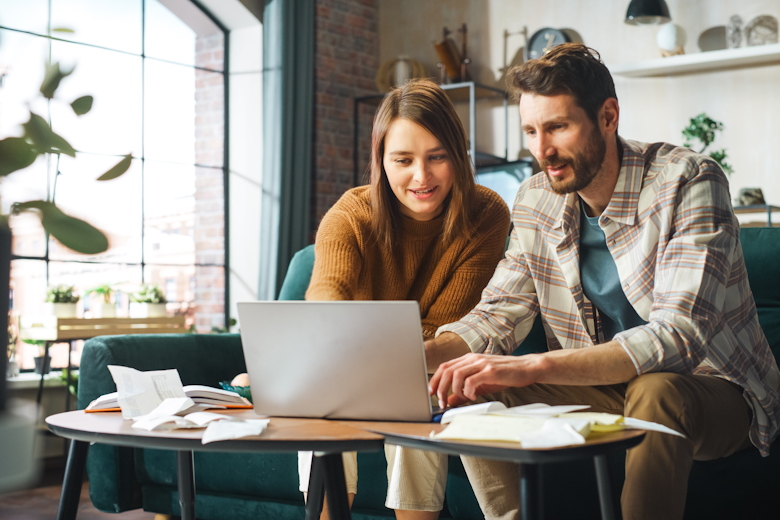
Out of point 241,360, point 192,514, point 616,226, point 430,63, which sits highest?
point 430,63

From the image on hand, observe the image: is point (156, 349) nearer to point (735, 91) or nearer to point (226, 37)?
point (226, 37)

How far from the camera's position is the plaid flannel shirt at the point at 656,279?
147 centimetres

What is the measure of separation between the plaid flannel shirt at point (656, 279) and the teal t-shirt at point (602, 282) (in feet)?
0.07

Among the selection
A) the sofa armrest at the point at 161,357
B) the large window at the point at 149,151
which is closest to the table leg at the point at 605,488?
the sofa armrest at the point at 161,357

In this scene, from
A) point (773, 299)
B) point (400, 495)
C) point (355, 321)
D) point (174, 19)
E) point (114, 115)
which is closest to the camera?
point (355, 321)

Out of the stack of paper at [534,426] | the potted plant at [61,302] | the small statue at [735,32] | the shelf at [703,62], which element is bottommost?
the stack of paper at [534,426]

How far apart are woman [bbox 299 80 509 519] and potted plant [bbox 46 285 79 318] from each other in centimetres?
211

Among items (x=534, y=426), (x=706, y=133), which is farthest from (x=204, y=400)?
(x=706, y=133)

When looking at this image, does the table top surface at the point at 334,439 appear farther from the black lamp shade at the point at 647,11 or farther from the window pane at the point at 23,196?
the black lamp shade at the point at 647,11

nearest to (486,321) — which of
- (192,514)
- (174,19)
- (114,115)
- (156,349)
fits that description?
(192,514)

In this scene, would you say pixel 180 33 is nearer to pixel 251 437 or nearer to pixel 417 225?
pixel 417 225

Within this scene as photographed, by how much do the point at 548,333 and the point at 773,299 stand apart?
24.0 inches

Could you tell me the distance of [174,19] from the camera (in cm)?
485

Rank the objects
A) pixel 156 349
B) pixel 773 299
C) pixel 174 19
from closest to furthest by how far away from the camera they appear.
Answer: pixel 773 299 < pixel 156 349 < pixel 174 19
